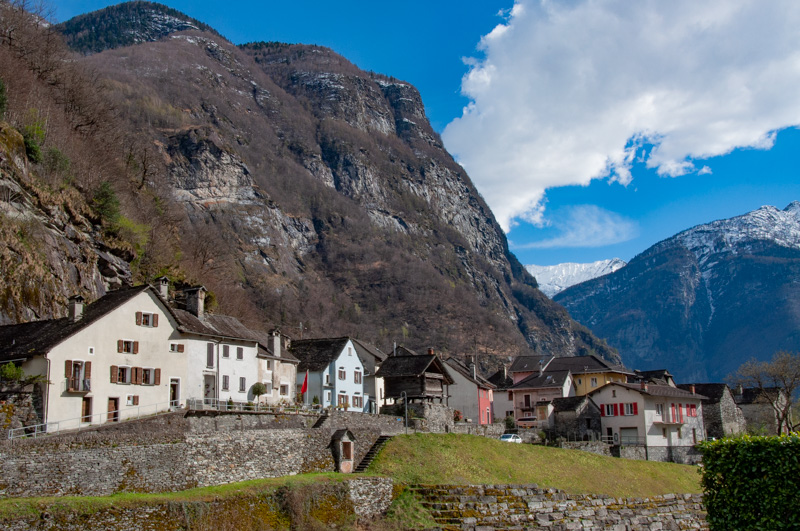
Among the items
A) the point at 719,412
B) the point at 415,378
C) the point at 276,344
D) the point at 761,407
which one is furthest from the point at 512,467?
the point at 761,407

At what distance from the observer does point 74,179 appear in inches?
2436

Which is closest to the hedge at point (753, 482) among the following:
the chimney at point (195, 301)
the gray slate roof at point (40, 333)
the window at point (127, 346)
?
the window at point (127, 346)

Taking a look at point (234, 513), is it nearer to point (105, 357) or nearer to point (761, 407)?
point (105, 357)

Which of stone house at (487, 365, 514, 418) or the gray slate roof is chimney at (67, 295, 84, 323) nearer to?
the gray slate roof

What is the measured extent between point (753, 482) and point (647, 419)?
43.5m

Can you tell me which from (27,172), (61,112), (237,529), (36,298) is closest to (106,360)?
(36,298)

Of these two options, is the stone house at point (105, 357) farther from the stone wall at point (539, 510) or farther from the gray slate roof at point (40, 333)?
the stone wall at point (539, 510)

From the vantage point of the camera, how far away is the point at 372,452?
47.4 metres

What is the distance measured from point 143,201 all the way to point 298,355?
92.6 feet

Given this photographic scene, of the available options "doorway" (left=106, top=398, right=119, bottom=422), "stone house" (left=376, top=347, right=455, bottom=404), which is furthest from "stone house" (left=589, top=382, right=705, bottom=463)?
"doorway" (left=106, top=398, right=119, bottom=422)

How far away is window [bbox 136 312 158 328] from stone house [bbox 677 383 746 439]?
62.5 metres

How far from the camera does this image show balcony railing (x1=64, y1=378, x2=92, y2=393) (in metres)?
40.5

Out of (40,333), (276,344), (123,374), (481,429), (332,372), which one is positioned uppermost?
(40,333)

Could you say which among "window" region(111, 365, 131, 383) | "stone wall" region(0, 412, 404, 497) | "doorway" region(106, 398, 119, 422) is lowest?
"stone wall" region(0, 412, 404, 497)
